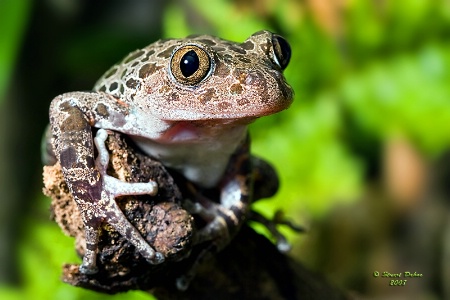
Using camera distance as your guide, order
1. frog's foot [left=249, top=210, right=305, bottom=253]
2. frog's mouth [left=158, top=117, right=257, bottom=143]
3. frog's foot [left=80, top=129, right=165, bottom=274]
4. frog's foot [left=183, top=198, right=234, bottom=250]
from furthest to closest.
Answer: frog's foot [left=249, top=210, right=305, bottom=253] → frog's foot [left=183, top=198, right=234, bottom=250] → frog's mouth [left=158, top=117, right=257, bottom=143] → frog's foot [left=80, top=129, right=165, bottom=274]

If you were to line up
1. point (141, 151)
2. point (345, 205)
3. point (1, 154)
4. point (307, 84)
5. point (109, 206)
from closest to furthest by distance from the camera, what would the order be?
point (109, 206), point (141, 151), point (307, 84), point (345, 205), point (1, 154)

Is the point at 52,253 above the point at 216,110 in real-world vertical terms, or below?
below

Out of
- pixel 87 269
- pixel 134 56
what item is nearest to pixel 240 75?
pixel 134 56

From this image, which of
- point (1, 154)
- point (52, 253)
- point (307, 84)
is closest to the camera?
point (52, 253)

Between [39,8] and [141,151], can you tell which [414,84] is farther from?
[39,8]

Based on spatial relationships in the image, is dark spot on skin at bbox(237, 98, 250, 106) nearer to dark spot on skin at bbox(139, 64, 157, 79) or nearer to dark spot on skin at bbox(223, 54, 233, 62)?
dark spot on skin at bbox(223, 54, 233, 62)

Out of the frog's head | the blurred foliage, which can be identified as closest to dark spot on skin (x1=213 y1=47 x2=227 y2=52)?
the frog's head

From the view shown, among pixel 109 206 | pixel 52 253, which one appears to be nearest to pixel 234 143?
pixel 109 206
